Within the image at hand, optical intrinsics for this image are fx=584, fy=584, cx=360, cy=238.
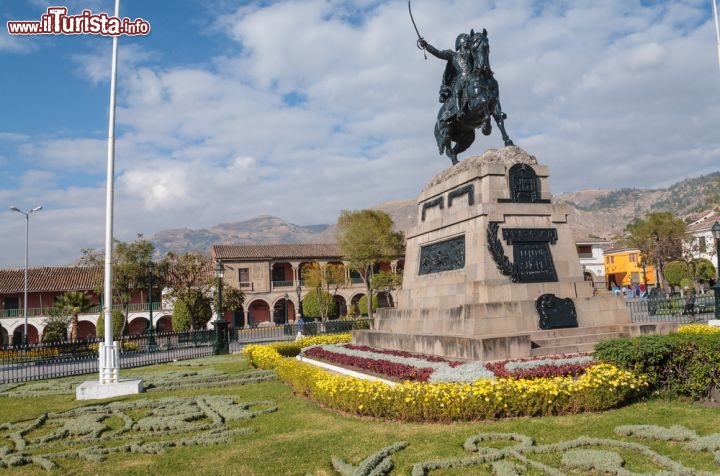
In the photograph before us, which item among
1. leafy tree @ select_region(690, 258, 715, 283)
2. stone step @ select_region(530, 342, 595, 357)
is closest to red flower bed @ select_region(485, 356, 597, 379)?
stone step @ select_region(530, 342, 595, 357)

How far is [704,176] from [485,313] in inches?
8630

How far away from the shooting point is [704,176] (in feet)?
643

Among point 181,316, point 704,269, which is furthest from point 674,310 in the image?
point 181,316

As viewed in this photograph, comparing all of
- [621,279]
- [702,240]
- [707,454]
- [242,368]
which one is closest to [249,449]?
[707,454]

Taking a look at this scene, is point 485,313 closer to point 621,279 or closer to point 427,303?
point 427,303

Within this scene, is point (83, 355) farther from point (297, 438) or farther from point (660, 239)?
point (660, 239)

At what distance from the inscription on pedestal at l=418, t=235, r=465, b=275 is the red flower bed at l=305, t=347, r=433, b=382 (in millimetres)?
2722

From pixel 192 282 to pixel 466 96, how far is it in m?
26.9

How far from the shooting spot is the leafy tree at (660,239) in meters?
43.6

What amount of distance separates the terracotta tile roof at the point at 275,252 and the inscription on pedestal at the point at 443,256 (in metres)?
36.6

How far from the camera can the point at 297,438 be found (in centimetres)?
686

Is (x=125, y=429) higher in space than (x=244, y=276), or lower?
lower

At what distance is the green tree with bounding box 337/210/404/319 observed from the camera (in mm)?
40312

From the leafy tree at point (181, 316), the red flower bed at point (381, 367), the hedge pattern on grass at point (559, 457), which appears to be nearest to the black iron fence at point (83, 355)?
the red flower bed at point (381, 367)
